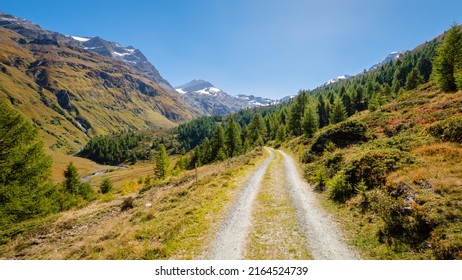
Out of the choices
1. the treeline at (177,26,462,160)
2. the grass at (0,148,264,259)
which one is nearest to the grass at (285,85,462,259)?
the grass at (0,148,264,259)

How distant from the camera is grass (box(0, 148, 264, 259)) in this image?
1013 centimetres

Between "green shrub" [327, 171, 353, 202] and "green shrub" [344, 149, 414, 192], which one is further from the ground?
"green shrub" [344, 149, 414, 192]

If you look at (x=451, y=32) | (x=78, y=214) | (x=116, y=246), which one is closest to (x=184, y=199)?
(x=116, y=246)

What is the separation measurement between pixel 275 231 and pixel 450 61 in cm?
5113

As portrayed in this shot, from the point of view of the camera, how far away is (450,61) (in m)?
39.4

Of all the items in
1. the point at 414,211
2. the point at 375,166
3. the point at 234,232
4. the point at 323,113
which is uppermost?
the point at 323,113

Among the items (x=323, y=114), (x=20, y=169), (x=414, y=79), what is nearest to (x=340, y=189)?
(x=20, y=169)

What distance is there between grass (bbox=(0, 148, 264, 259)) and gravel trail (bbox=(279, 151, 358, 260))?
4.89 metres

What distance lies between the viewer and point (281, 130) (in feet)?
249

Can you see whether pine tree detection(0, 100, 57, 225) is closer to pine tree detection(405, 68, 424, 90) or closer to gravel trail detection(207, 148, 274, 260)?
gravel trail detection(207, 148, 274, 260)

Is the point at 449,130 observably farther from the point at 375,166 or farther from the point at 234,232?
the point at 234,232

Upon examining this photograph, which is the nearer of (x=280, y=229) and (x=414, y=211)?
(x=414, y=211)

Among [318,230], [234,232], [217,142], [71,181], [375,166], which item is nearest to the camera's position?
[318,230]

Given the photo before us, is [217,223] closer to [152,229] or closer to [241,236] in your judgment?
[241,236]
